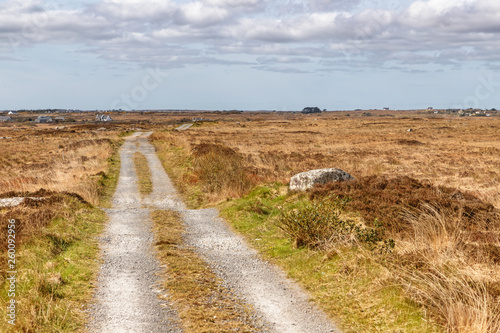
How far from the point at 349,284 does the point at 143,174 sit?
71.8 feet

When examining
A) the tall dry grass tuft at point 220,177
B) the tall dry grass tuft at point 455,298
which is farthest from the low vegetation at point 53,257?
the tall dry grass tuft at point 455,298

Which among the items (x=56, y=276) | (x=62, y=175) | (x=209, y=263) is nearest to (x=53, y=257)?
(x=56, y=276)

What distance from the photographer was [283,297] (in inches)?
295

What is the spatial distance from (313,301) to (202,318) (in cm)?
190

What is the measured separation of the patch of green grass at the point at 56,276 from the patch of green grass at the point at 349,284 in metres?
3.79

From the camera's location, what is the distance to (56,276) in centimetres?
807

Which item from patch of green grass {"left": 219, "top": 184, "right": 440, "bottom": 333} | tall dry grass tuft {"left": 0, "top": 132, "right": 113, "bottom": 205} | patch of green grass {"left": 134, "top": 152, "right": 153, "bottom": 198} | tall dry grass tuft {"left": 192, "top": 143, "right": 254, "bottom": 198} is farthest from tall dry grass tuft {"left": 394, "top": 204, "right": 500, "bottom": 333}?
patch of green grass {"left": 134, "top": 152, "right": 153, "bottom": 198}

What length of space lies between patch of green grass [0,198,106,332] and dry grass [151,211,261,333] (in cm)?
145

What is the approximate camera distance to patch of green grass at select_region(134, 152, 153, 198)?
861 inches

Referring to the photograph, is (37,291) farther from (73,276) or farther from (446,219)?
(446,219)

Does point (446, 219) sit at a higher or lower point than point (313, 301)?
higher

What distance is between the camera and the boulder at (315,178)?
1574 cm

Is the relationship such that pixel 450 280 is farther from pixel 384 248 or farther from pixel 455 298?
pixel 384 248

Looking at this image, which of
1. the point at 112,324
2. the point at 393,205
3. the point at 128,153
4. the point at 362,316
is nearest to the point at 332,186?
the point at 393,205
